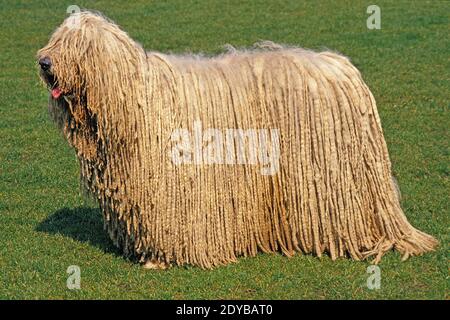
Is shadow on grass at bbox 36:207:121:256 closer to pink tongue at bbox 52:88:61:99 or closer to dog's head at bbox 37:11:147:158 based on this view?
dog's head at bbox 37:11:147:158

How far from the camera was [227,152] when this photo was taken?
225 inches

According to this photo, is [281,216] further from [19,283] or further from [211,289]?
[19,283]

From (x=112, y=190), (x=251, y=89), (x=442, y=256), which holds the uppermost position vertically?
(x=251, y=89)

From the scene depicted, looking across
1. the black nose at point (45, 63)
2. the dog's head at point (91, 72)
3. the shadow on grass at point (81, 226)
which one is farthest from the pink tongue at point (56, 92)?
the shadow on grass at point (81, 226)

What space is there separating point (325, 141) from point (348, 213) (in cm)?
51

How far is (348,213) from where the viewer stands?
5.88 meters

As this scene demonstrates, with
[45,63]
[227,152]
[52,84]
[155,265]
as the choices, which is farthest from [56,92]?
[155,265]

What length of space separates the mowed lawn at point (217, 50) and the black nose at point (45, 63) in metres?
1.39

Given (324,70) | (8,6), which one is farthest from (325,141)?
(8,6)

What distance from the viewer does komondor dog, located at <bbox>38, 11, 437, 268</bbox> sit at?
5523 millimetres

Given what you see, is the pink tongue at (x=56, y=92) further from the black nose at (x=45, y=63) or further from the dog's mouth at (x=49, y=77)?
the black nose at (x=45, y=63)

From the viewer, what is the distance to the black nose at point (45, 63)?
17.5ft

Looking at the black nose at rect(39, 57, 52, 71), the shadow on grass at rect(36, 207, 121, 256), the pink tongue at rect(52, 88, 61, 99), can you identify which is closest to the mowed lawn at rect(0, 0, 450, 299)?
the shadow on grass at rect(36, 207, 121, 256)
